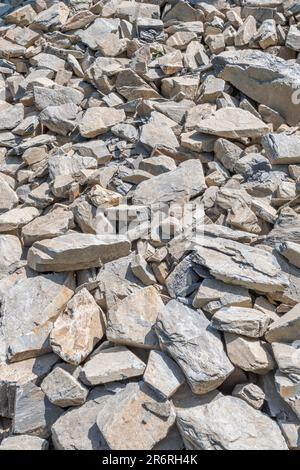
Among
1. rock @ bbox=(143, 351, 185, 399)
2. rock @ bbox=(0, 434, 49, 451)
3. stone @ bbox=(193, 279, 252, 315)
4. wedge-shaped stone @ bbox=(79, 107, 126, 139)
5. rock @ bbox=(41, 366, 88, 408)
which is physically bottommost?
rock @ bbox=(0, 434, 49, 451)

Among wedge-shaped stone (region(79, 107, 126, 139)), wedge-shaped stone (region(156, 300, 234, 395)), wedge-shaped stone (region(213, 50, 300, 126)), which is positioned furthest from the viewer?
wedge-shaped stone (region(79, 107, 126, 139))

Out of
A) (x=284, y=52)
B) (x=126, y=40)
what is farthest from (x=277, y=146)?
(x=126, y=40)

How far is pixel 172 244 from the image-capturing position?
3891 millimetres

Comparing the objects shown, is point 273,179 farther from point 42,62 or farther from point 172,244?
point 42,62

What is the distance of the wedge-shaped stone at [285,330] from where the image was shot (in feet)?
10.0

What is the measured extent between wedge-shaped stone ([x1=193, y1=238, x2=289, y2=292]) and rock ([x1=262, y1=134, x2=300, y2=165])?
50.4 inches

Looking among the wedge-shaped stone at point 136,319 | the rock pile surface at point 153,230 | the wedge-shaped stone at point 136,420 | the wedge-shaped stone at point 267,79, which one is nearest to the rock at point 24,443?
the rock pile surface at point 153,230

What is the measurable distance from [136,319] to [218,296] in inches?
24.1

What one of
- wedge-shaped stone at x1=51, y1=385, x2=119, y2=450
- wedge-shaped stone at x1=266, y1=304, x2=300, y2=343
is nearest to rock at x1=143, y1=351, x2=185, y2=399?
wedge-shaped stone at x1=51, y1=385, x2=119, y2=450

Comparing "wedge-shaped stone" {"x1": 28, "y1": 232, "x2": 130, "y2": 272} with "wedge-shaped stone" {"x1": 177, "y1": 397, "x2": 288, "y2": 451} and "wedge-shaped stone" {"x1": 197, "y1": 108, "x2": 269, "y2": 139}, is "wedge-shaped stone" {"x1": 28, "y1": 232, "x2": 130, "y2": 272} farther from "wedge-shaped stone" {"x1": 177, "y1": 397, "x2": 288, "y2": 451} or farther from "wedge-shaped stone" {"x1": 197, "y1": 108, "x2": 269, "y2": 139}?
"wedge-shaped stone" {"x1": 197, "y1": 108, "x2": 269, "y2": 139}

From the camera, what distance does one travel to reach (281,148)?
14.9 ft

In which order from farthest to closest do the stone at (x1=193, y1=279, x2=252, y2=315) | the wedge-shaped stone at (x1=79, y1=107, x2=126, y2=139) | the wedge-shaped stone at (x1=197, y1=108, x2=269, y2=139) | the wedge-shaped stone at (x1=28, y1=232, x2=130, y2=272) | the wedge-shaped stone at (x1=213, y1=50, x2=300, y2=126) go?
the wedge-shaped stone at (x1=79, y1=107, x2=126, y2=139) → the wedge-shaped stone at (x1=213, y1=50, x2=300, y2=126) → the wedge-shaped stone at (x1=197, y1=108, x2=269, y2=139) → the wedge-shaped stone at (x1=28, y1=232, x2=130, y2=272) → the stone at (x1=193, y1=279, x2=252, y2=315)

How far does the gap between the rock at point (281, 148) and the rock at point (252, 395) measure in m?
2.37

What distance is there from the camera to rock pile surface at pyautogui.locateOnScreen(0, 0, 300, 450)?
296 cm
